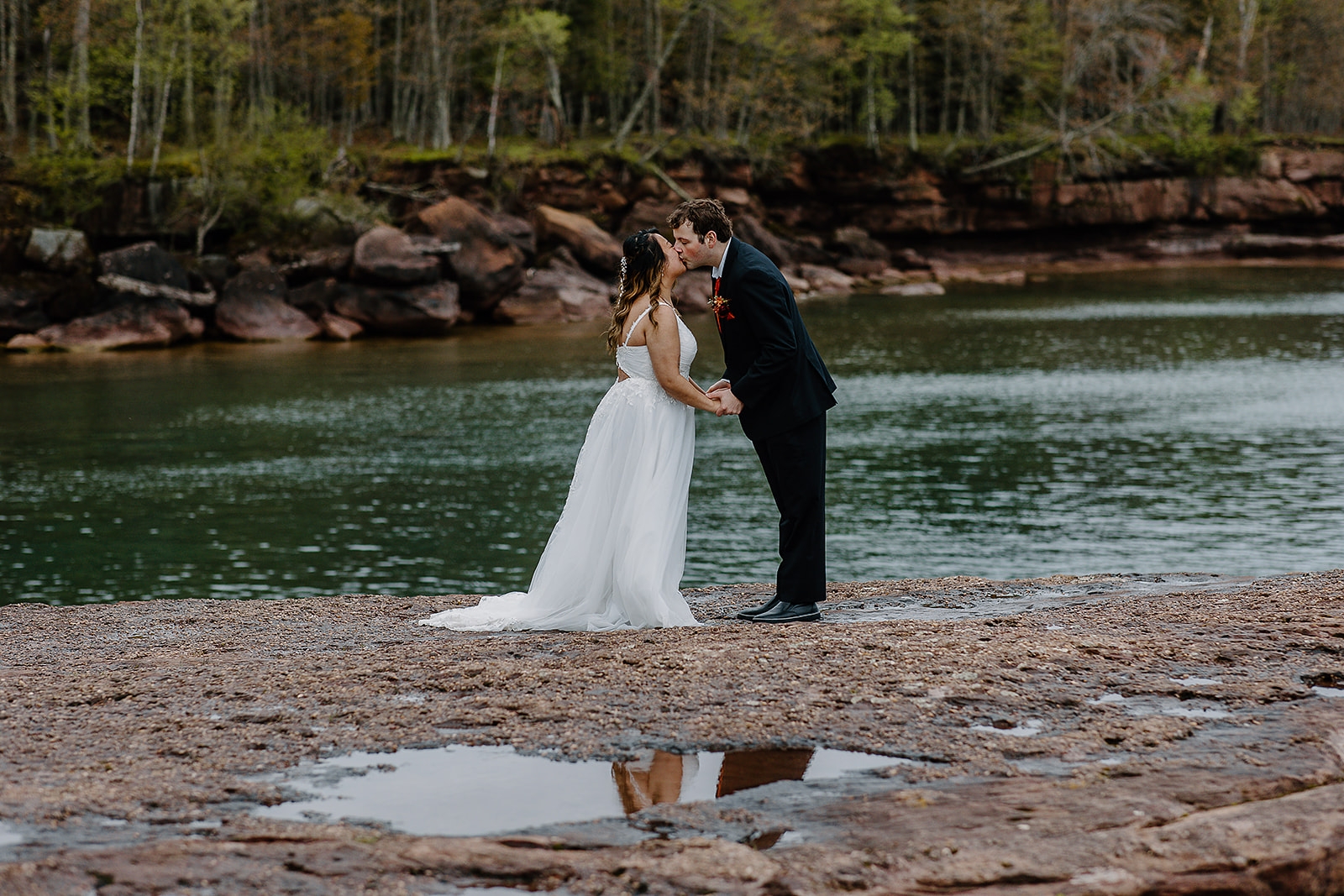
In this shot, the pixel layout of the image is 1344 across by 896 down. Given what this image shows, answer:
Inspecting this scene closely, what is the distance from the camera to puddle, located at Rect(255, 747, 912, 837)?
3.86 m

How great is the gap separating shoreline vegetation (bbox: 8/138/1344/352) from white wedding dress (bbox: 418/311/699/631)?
33219 millimetres

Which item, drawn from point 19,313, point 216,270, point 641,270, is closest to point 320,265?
point 216,270

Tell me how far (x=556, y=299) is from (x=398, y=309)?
6.81 metres

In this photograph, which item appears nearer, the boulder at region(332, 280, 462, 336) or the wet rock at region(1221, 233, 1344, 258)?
the boulder at region(332, 280, 462, 336)

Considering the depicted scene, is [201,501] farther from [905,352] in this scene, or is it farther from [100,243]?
[100,243]

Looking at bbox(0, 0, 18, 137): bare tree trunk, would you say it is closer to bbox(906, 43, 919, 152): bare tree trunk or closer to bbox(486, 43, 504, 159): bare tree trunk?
bbox(486, 43, 504, 159): bare tree trunk

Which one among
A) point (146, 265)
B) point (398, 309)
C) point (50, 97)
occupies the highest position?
point (50, 97)

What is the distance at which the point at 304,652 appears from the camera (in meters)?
6.43

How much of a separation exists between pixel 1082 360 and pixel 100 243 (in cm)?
3598

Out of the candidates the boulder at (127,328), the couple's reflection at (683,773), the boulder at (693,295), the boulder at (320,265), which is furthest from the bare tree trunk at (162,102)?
the couple's reflection at (683,773)

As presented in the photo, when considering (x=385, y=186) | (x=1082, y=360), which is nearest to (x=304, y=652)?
(x=1082, y=360)

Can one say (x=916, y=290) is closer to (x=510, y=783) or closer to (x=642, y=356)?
(x=642, y=356)

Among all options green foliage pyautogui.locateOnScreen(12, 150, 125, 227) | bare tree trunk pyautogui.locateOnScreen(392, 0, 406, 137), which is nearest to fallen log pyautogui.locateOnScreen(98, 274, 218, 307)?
green foliage pyautogui.locateOnScreen(12, 150, 125, 227)

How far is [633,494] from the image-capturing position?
701 cm
